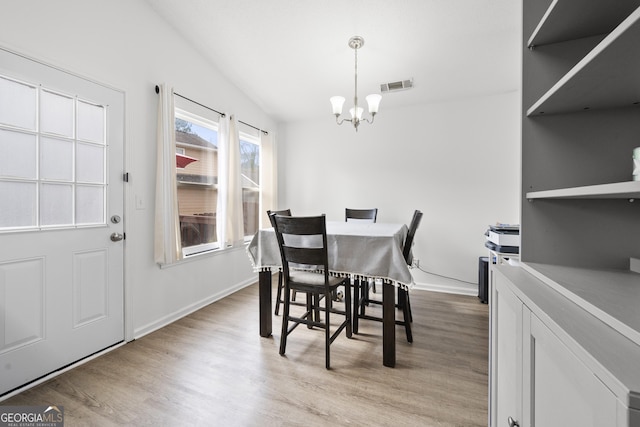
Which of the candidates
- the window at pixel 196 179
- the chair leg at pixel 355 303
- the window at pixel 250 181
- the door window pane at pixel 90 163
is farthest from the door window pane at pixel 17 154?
the chair leg at pixel 355 303

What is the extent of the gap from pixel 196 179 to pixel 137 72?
3.63 feet

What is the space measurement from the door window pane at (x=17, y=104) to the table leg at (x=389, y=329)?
2510 mm

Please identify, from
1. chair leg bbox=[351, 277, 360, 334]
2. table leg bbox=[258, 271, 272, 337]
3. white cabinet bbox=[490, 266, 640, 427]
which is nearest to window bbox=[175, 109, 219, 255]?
table leg bbox=[258, 271, 272, 337]

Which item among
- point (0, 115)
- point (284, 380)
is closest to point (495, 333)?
point (284, 380)

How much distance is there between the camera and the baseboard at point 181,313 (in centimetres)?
233

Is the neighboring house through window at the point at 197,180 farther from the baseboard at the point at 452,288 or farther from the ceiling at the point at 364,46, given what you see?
the baseboard at the point at 452,288

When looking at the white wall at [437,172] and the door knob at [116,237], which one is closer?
the door knob at [116,237]

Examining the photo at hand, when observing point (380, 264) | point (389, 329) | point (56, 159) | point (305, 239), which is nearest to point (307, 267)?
point (305, 239)

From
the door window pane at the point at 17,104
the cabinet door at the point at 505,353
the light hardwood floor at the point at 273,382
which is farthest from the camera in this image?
the door window pane at the point at 17,104

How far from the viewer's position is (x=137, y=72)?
7.54 feet

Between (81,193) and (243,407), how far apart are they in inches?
71.8

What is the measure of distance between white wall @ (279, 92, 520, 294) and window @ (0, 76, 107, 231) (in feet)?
9.19

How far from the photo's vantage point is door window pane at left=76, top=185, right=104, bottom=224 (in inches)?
75.8

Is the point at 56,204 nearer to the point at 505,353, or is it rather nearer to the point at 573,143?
the point at 505,353
